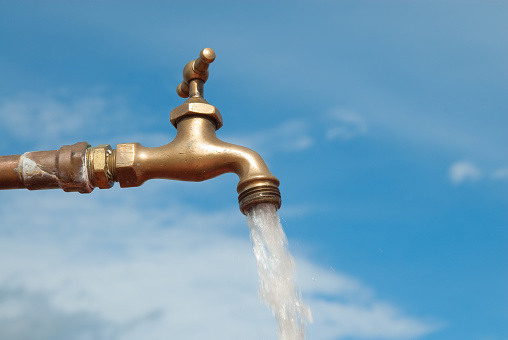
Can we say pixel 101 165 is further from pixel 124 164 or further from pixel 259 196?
pixel 259 196

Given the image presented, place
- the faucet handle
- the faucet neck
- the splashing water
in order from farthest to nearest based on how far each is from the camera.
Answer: the faucet handle → the faucet neck → the splashing water

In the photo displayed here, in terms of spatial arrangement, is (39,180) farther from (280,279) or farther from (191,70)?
(280,279)

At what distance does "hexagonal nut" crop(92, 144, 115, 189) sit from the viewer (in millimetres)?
2186

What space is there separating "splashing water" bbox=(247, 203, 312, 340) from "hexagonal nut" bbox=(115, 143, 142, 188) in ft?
1.55

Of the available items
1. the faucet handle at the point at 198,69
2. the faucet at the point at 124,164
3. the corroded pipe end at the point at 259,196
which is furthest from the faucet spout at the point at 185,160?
the faucet handle at the point at 198,69

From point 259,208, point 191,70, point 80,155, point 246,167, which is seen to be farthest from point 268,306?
point 191,70

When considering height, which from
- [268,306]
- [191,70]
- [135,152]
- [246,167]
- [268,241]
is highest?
[191,70]

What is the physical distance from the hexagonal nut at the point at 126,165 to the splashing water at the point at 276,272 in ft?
1.55

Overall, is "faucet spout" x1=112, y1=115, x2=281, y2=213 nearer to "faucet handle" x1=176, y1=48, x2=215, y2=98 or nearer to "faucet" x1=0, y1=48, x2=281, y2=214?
"faucet" x1=0, y1=48, x2=281, y2=214

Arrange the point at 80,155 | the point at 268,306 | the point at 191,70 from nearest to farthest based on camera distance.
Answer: the point at 268,306 → the point at 80,155 → the point at 191,70

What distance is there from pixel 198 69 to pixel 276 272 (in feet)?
2.95

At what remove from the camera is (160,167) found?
2.20 m

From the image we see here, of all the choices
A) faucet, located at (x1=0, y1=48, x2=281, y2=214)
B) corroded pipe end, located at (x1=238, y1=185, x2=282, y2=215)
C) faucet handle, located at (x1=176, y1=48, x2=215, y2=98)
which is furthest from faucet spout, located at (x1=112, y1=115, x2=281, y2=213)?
faucet handle, located at (x1=176, y1=48, x2=215, y2=98)

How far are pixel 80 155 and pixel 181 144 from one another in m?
0.36
